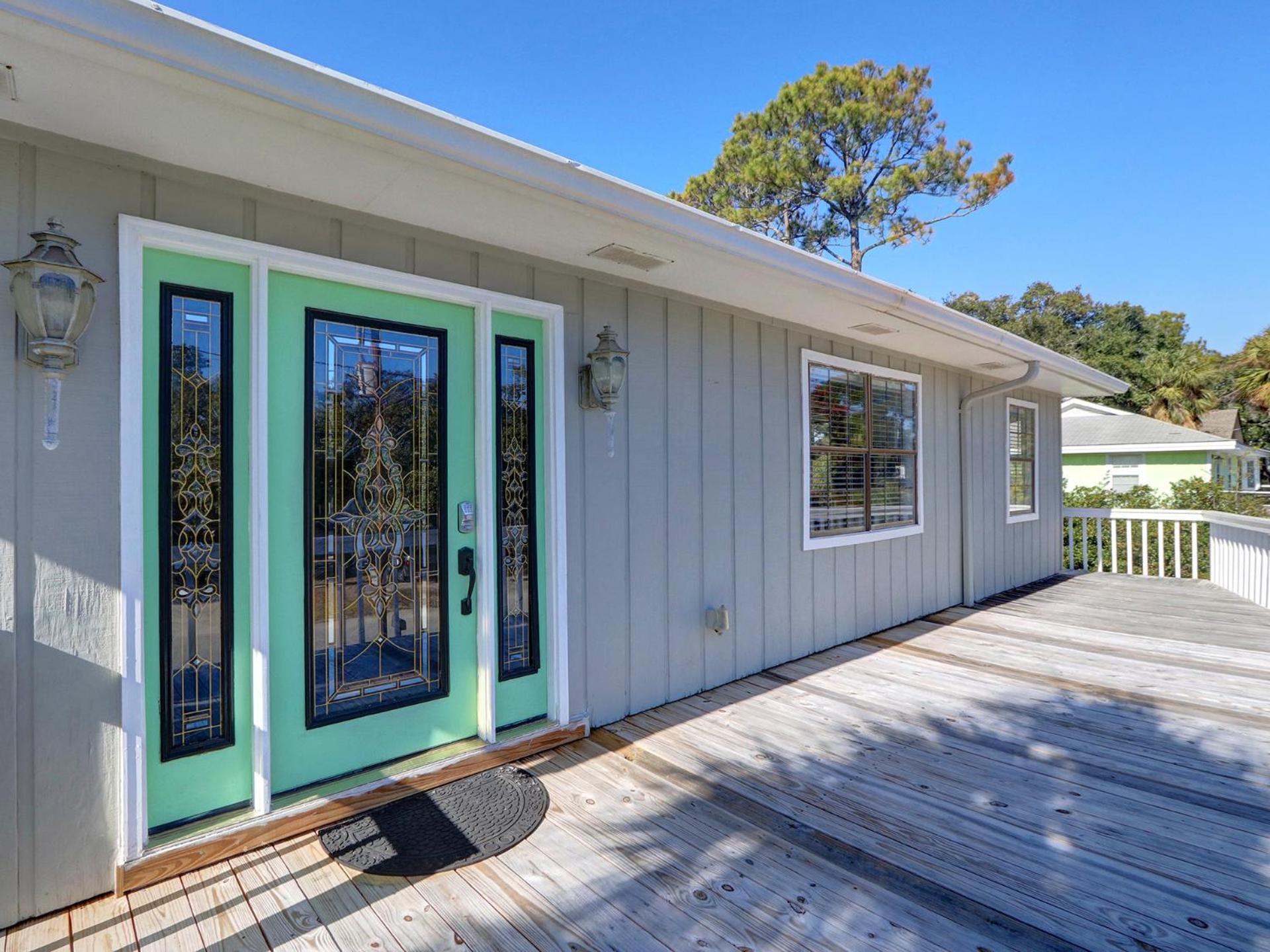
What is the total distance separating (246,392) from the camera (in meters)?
2.15

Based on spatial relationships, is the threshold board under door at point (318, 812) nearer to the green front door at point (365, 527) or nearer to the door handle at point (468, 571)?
the green front door at point (365, 527)

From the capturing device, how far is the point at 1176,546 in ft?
23.3

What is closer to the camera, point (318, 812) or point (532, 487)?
point (318, 812)

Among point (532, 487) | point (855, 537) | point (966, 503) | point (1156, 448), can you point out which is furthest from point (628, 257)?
point (1156, 448)

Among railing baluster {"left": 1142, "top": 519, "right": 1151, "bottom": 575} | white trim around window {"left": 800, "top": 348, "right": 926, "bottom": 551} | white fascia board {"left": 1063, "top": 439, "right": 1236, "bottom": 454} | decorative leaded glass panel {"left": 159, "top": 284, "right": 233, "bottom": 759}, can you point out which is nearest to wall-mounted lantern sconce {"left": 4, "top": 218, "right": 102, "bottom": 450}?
decorative leaded glass panel {"left": 159, "top": 284, "right": 233, "bottom": 759}

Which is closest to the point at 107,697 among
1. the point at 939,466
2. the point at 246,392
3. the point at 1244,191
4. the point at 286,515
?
the point at 286,515

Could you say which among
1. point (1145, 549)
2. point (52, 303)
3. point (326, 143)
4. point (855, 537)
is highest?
point (326, 143)

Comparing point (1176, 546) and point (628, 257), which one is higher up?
point (628, 257)

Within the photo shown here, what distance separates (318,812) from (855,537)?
→ 3699mm

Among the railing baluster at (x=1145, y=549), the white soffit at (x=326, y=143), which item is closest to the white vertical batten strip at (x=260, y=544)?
the white soffit at (x=326, y=143)

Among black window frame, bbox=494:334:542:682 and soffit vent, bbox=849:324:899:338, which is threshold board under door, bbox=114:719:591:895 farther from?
soffit vent, bbox=849:324:899:338

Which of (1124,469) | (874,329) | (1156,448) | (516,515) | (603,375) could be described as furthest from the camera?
(1124,469)

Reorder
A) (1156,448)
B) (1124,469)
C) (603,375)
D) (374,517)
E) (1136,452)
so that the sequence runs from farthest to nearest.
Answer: (1124,469)
(1136,452)
(1156,448)
(603,375)
(374,517)

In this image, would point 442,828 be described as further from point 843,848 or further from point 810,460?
point 810,460
